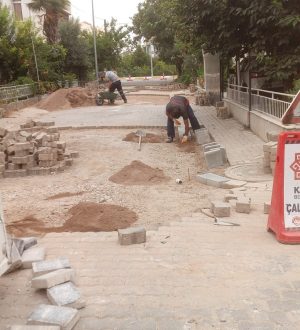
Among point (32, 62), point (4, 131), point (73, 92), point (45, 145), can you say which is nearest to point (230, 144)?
point (45, 145)

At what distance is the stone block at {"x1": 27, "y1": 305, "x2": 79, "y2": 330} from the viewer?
270 cm

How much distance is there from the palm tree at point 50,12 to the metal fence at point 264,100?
17850 mm

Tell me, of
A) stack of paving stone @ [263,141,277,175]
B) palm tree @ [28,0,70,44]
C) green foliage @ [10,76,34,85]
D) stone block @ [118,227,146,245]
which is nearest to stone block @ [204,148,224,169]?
Answer: stack of paving stone @ [263,141,277,175]

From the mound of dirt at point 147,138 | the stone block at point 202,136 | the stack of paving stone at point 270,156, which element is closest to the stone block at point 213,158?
the stack of paving stone at point 270,156

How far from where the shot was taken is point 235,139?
37.1ft

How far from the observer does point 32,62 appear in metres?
26.7

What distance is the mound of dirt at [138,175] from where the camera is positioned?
8.11 m

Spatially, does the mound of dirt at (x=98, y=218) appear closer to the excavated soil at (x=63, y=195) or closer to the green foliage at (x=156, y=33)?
the excavated soil at (x=63, y=195)

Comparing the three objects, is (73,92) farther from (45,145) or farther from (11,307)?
(11,307)

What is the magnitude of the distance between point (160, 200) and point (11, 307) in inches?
150

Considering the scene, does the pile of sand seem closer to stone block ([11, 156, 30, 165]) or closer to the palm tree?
the palm tree

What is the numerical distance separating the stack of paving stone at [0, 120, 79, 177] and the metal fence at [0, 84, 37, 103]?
491 inches

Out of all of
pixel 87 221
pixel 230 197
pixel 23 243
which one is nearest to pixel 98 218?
pixel 87 221

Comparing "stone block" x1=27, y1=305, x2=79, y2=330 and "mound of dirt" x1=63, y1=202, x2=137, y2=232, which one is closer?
"stone block" x1=27, y1=305, x2=79, y2=330
